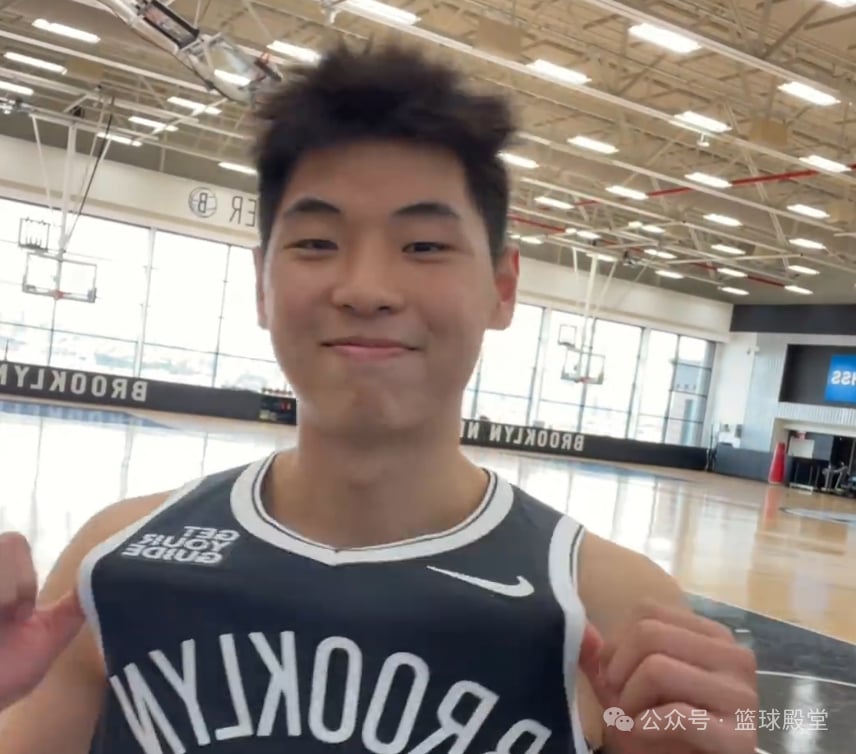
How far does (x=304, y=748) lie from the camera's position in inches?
39.4

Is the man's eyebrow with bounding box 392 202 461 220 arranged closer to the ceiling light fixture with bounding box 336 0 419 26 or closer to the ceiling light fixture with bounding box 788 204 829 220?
the ceiling light fixture with bounding box 336 0 419 26

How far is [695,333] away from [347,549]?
89.2ft

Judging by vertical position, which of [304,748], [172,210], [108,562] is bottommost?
[304,748]

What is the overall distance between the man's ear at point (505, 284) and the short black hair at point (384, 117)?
30 millimetres

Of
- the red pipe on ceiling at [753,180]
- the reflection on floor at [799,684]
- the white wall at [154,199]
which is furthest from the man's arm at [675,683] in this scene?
the white wall at [154,199]

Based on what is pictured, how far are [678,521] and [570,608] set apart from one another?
1156 centimetres

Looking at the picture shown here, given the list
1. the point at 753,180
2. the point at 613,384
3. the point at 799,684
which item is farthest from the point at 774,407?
the point at 799,684

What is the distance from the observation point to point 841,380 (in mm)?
25016

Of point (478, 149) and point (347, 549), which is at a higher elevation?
point (478, 149)

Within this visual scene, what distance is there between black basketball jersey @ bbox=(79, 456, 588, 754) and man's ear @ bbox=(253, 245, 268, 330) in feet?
0.96

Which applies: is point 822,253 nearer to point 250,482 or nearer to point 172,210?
point 172,210

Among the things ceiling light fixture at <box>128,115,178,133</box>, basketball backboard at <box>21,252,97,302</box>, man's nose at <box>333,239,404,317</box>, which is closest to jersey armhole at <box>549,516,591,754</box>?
man's nose at <box>333,239,404,317</box>

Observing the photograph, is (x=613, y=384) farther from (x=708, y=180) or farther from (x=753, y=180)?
(x=708, y=180)

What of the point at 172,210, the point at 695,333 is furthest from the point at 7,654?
the point at 695,333
